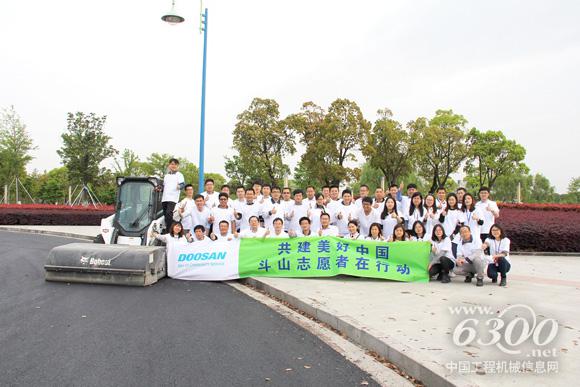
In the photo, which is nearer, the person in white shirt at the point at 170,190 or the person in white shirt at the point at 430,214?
the person in white shirt at the point at 430,214

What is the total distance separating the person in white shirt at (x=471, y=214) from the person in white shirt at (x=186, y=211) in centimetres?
589

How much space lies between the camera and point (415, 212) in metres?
10.0

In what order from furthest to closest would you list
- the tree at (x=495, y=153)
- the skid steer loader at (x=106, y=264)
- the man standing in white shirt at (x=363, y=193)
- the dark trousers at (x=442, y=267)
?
1. the tree at (x=495, y=153)
2. the man standing in white shirt at (x=363, y=193)
3. the dark trousers at (x=442, y=267)
4. the skid steer loader at (x=106, y=264)

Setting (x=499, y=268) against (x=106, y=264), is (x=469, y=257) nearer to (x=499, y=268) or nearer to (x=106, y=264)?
(x=499, y=268)

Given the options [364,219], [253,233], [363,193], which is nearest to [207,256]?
[253,233]

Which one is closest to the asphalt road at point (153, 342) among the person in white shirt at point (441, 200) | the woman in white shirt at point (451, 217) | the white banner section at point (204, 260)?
the white banner section at point (204, 260)

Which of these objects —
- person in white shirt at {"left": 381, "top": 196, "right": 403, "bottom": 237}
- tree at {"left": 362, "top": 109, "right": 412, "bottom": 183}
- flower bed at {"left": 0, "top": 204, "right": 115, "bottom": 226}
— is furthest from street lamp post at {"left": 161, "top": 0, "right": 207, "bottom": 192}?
tree at {"left": 362, "top": 109, "right": 412, "bottom": 183}

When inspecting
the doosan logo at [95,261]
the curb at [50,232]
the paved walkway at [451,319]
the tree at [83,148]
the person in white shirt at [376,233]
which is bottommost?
the curb at [50,232]

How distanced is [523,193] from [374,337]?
73.5 meters

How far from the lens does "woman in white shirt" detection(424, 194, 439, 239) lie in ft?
31.6

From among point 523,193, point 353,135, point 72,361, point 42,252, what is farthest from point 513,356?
point 523,193

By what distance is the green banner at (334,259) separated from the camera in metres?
9.16

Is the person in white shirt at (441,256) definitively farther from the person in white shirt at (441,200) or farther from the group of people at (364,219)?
the person in white shirt at (441,200)

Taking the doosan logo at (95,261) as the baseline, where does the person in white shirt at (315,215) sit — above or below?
above
